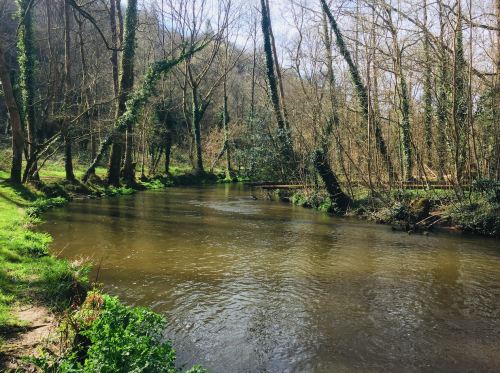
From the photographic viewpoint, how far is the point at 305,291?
20.4 ft

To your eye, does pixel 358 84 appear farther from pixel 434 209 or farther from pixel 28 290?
pixel 28 290

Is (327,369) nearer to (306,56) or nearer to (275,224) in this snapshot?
(275,224)

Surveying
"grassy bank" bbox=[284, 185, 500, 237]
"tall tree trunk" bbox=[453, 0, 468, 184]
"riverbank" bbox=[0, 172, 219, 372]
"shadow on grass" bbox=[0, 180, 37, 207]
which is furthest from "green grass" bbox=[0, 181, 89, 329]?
"tall tree trunk" bbox=[453, 0, 468, 184]

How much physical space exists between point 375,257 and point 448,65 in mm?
7026

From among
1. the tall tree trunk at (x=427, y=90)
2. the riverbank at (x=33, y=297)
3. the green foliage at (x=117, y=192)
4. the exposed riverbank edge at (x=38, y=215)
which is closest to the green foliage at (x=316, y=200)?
the exposed riverbank edge at (x=38, y=215)

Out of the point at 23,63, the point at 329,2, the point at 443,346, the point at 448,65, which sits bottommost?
the point at 443,346

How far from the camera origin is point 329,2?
19.4 m

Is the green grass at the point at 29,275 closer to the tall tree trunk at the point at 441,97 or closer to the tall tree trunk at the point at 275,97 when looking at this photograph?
the tall tree trunk at the point at 441,97

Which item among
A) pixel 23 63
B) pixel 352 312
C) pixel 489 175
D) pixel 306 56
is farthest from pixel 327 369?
pixel 306 56

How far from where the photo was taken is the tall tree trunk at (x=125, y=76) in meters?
20.1

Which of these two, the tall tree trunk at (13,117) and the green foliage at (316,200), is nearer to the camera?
the tall tree trunk at (13,117)

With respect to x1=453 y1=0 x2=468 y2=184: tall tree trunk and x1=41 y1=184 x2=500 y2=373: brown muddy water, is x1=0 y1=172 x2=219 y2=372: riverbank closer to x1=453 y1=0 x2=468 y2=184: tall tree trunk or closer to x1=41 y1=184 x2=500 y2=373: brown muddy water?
x1=41 y1=184 x2=500 y2=373: brown muddy water

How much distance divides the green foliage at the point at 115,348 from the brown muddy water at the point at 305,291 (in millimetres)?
1006

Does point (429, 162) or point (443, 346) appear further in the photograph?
point (429, 162)
